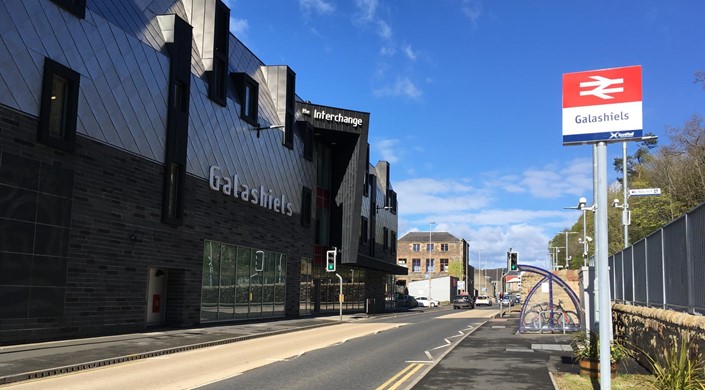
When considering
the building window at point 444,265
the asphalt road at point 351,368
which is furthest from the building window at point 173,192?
the building window at point 444,265

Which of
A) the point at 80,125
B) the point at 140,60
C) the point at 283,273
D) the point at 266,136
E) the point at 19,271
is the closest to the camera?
the point at 19,271

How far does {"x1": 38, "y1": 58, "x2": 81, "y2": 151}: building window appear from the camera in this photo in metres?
17.1

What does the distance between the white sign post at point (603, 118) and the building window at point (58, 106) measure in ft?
48.0

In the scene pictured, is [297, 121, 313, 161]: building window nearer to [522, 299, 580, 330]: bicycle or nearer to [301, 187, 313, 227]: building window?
[301, 187, 313, 227]: building window

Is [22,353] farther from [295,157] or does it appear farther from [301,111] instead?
[301,111]

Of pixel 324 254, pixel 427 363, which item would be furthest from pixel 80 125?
pixel 324 254

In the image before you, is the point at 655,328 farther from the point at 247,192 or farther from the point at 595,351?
the point at 247,192

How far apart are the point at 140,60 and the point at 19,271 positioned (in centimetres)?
884

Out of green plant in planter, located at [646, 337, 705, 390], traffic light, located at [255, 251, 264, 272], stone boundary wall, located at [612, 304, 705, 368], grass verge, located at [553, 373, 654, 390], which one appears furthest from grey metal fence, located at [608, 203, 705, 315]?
traffic light, located at [255, 251, 264, 272]

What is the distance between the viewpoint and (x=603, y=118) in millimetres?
7637

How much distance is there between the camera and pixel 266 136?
33.1 meters

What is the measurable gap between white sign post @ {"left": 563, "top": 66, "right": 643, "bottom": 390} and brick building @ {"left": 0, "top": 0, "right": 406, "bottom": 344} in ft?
46.9

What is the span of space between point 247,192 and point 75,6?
13840 millimetres

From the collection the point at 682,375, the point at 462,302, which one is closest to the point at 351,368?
the point at 682,375
